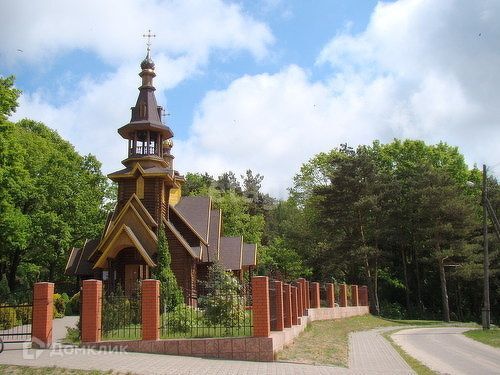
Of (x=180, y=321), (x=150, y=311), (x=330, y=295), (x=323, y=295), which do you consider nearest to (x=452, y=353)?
(x=180, y=321)

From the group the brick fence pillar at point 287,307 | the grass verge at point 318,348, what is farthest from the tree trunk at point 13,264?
the brick fence pillar at point 287,307

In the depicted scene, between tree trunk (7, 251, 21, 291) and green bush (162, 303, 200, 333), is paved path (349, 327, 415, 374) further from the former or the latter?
tree trunk (7, 251, 21, 291)

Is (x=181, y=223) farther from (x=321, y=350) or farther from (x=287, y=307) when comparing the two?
(x=321, y=350)

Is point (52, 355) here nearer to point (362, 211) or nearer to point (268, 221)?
point (362, 211)

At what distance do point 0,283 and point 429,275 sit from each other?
32726 mm

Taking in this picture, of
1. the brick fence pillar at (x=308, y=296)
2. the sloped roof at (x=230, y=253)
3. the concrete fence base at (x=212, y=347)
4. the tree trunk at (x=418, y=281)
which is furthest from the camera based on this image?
the tree trunk at (x=418, y=281)

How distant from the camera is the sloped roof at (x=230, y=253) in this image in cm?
3030

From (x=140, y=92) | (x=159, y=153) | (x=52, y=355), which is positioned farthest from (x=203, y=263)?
(x=52, y=355)

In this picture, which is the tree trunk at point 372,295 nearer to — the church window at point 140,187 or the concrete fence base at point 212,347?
the church window at point 140,187

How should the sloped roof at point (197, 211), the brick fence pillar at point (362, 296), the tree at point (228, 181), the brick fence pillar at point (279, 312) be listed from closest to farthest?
the brick fence pillar at point (279, 312) < the sloped roof at point (197, 211) < the brick fence pillar at point (362, 296) < the tree at point (228, 181)

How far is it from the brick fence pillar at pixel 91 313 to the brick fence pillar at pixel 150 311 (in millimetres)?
1233

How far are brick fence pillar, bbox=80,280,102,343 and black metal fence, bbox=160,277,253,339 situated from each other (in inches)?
62.4

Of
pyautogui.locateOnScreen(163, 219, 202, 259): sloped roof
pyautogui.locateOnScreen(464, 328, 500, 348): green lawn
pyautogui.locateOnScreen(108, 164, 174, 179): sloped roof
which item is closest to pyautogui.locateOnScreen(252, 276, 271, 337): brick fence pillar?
pyautogui.locateOnScreen(464, 328, 500, 348): green lawn

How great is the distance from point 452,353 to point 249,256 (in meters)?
19.0
